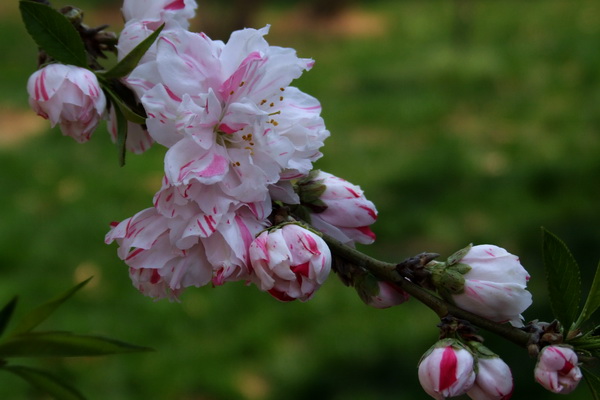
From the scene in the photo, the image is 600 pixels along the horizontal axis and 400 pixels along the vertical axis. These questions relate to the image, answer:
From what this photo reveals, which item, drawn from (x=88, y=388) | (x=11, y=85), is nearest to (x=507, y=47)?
(x=11, y=85)

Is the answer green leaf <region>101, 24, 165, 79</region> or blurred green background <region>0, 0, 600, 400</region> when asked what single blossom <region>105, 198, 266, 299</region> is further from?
blurred green background <region>0, 0, 600, 400</region>

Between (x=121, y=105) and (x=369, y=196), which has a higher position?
(x=121, y=105)

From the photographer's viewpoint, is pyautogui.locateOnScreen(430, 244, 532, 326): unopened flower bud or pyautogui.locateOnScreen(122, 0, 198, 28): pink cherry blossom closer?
pyautogui.locateOnScreen(430, 244, 532, 326): unopened flower bud

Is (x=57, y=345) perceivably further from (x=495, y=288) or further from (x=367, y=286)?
(x=495, y=288)

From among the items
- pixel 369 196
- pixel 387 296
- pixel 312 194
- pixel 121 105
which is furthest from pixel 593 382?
pixel 369 196

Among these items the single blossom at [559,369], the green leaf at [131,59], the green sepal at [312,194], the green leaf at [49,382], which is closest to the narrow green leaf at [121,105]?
the green leaf at [131,59]

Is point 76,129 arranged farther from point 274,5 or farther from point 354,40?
point 274,5

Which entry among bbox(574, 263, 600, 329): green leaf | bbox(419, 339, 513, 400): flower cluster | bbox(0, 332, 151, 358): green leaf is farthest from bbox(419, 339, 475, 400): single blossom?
bbox(0, 332, 151, 358): green leaf
